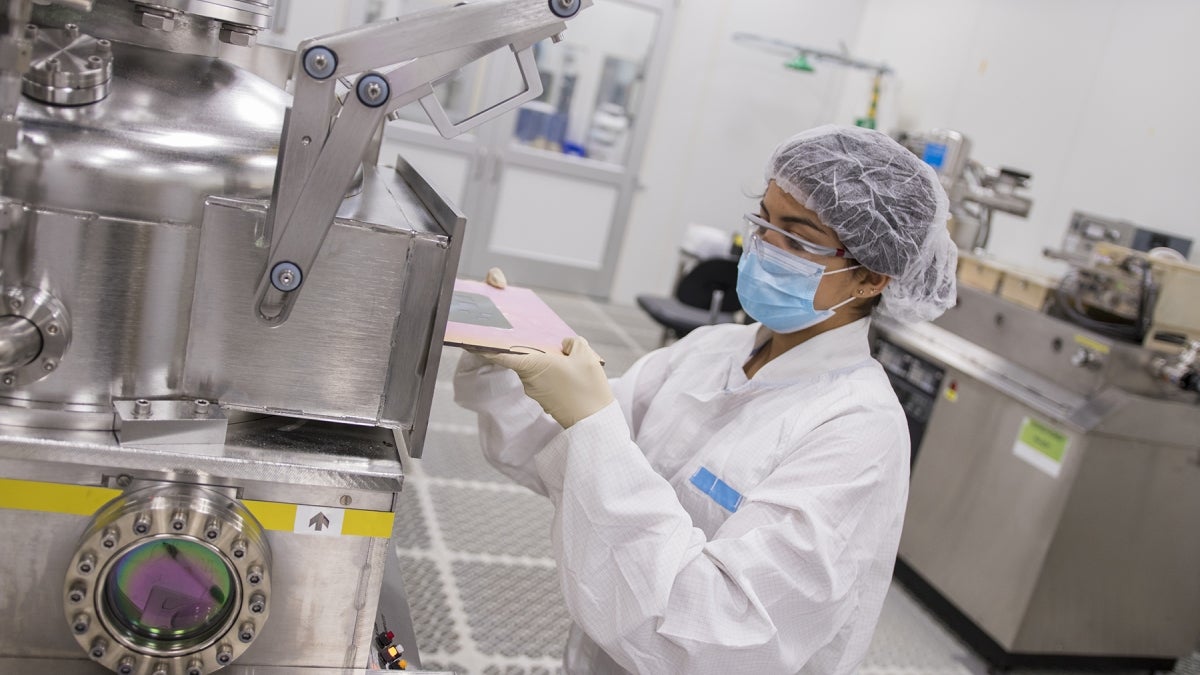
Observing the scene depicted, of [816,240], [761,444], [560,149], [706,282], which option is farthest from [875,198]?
[560,149]

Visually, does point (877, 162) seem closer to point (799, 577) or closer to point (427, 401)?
point (799, 577)

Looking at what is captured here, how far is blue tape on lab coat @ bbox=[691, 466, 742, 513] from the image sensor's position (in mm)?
1225

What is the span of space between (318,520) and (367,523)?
1.7 inches

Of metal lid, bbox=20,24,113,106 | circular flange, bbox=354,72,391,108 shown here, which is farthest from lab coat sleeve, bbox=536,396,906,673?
metal lid, bbox=20,24,113,106

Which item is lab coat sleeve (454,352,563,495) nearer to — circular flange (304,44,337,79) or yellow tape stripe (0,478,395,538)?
yellow tape stripe (0,478,395,538)

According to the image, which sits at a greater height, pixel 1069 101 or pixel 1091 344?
pixel 1069 101

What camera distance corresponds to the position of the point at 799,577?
3.50 ft

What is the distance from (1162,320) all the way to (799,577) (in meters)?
2.20

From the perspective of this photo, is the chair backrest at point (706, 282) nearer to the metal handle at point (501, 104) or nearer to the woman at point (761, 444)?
the woman at point (761, 444)

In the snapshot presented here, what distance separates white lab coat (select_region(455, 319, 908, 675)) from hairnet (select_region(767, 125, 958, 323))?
120 millimetres

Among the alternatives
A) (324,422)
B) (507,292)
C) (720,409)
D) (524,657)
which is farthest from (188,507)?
(524,657)

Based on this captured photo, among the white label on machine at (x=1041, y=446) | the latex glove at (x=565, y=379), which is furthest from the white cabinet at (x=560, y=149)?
the latex glove at (x=565, y=379)

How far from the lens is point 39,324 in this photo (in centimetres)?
80

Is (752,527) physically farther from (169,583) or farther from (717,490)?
(169,583)
